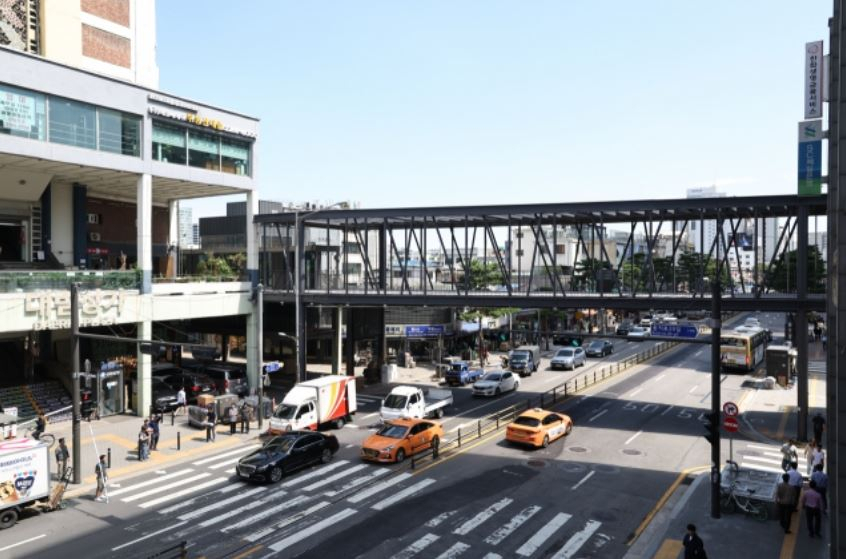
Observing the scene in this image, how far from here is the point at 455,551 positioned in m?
17.4

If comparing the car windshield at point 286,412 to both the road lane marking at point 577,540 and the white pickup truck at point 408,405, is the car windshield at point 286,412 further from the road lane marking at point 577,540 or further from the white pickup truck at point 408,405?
the road lane marking at point 577,540

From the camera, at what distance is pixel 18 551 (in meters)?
17.8

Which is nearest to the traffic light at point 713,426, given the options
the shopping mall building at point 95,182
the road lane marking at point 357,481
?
the road lane marking at point 357,481

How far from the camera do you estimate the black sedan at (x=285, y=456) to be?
2361 centimetres

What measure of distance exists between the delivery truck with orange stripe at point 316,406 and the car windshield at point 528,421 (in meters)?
9.57

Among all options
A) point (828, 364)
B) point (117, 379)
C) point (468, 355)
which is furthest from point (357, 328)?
point (828, 364)

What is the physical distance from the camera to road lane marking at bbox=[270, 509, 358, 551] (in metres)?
17.9

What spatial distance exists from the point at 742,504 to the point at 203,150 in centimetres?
3514

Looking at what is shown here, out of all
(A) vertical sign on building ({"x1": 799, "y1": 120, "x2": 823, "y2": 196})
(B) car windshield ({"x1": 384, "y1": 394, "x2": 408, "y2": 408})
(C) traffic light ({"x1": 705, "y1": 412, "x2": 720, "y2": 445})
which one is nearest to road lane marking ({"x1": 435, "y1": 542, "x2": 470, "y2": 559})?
(C) traffic light ({"x1": 705, "y1": 412, "x2": 720, "y2": 445})

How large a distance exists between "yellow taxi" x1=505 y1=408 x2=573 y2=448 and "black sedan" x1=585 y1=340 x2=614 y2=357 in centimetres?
3611

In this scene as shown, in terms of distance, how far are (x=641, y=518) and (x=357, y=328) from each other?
32.6 m

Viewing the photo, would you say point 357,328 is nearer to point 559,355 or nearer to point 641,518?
point 559,355

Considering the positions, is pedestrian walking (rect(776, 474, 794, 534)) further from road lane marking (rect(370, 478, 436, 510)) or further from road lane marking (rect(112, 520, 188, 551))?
road lane marking (rect(112, 520, 188, 551))

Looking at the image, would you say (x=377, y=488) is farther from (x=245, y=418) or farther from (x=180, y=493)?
(x=245, y=418)
